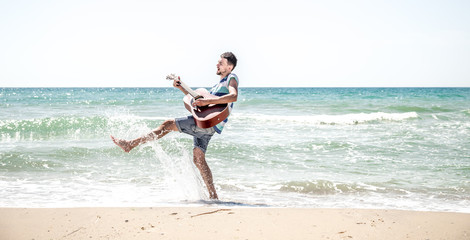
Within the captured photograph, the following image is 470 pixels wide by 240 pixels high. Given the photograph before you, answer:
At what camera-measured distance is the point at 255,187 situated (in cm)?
616

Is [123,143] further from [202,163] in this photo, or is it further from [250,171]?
[250,171]

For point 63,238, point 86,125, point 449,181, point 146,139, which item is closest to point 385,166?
point 449,181

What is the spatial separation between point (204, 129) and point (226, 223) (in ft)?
4.75

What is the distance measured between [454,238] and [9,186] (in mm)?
5521

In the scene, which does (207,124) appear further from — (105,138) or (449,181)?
(105,138)

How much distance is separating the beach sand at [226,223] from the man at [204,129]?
910 mm

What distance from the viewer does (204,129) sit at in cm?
489

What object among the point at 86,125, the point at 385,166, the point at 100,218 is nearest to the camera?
the point at 100,218

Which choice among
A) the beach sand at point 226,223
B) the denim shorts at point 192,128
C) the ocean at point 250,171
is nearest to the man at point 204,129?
the denim shorts at point 192,128
